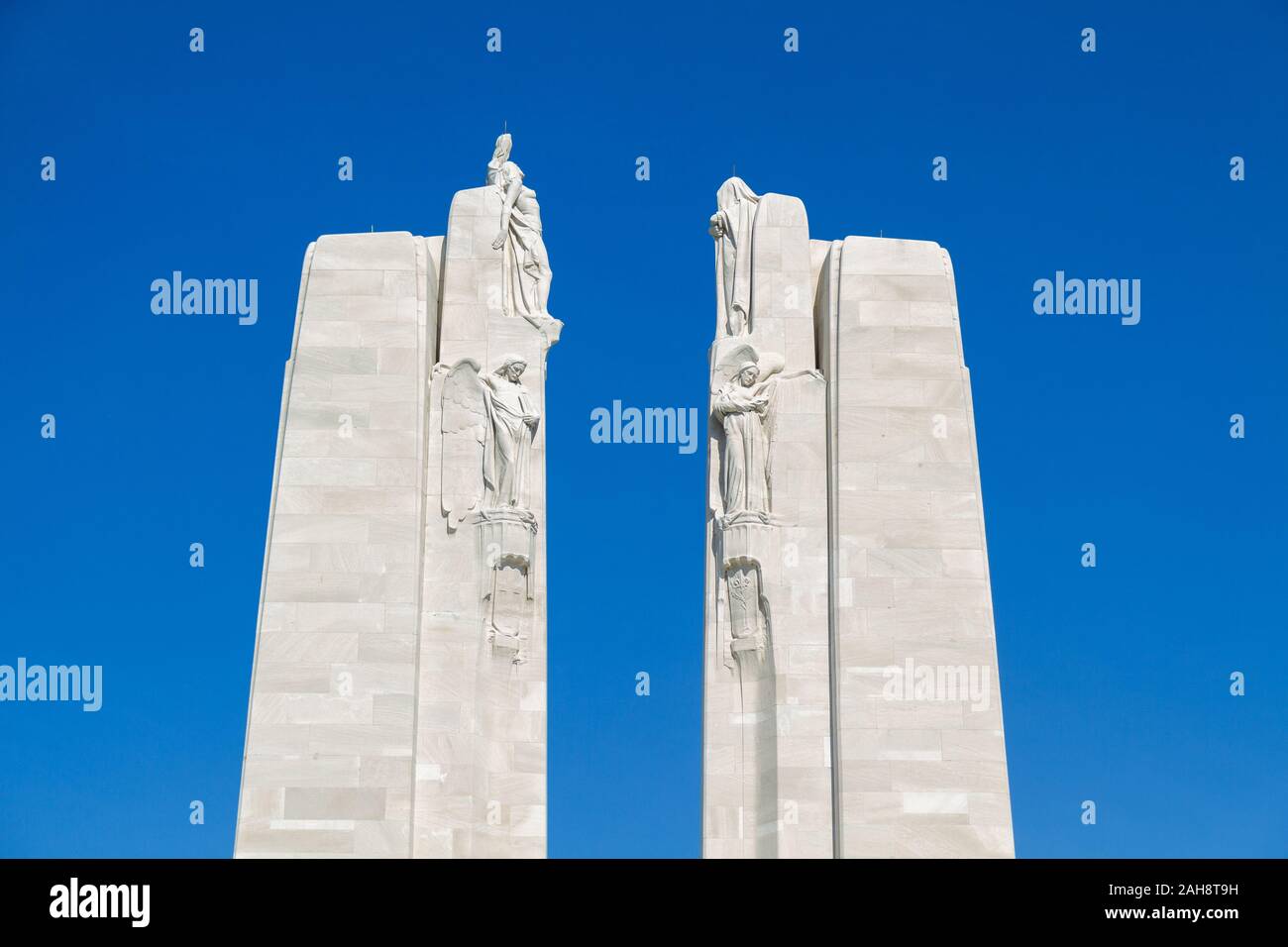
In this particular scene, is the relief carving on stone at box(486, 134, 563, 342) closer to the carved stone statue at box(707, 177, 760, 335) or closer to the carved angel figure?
the carved angel figure

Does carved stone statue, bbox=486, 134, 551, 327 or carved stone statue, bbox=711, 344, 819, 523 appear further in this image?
carved stone statue, bbox=486, 134, 551, 327

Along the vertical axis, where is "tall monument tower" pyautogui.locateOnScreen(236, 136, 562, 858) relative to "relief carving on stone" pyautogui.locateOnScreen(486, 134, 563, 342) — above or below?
below

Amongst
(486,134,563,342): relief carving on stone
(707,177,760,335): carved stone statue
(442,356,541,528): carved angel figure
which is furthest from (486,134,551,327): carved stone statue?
(707,177,760,335): carved stone statue

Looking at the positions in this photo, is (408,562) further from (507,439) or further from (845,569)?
(845,569)
